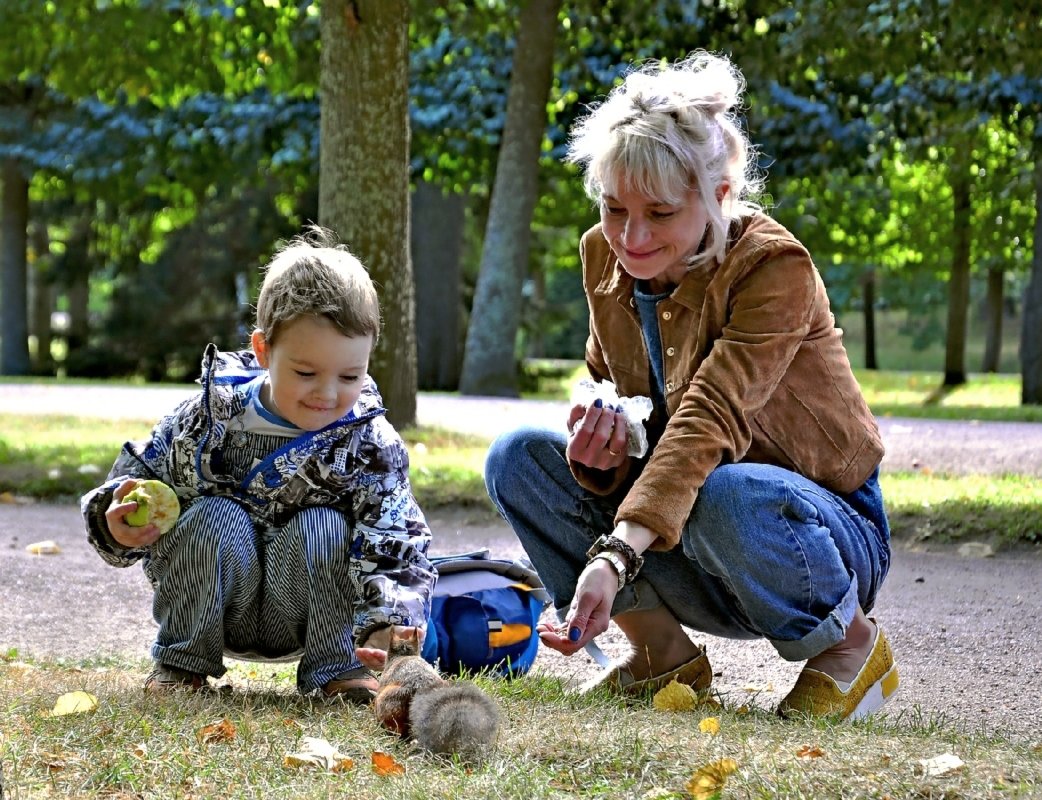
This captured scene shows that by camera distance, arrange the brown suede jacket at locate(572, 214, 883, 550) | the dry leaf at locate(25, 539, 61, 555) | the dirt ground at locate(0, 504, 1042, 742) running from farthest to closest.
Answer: the dry leaf at locate(25, 539, 61, 555)
the dirt ground at locate(0, 504, 1042, 742)
the brown suede jacket at locate(572, 214, 883, 550)

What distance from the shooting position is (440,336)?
15.7m

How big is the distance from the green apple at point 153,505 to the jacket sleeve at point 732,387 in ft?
3.37

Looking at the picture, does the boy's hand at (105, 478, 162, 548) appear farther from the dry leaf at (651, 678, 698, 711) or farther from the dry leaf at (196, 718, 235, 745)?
the dry leaf at (651, 678, 698, 711)

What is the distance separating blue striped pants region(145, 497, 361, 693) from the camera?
10.0 feet

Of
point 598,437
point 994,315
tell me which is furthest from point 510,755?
point 994,315

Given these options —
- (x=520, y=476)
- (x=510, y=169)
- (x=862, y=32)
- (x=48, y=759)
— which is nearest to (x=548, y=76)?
(x=510, y=169)

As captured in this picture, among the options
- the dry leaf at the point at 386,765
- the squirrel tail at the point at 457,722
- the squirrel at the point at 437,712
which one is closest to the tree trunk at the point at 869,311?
the squirrel at the point at 437,712

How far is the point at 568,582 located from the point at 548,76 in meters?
9.42

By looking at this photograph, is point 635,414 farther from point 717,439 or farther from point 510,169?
point 510,169

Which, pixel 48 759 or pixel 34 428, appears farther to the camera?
pixel 34 428

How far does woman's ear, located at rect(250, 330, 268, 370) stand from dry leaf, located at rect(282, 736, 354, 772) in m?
1.08

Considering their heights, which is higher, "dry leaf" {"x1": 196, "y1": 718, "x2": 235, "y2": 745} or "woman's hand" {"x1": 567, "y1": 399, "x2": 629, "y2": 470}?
"woman's hand" {"x1": 567, "y1": 399, "x2": 629, "y2": 470}

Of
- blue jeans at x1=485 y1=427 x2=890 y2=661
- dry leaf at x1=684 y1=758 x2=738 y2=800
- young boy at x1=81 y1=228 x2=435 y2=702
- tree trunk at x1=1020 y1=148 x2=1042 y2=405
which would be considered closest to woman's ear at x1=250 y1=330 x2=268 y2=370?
young boy at x1=81 y1=228 x2=435 y2=702

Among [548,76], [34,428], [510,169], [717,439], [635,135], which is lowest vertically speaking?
[34,428]
